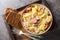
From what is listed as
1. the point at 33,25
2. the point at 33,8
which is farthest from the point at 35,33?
the point at 33,8

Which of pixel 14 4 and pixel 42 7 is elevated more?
pixel 14 4

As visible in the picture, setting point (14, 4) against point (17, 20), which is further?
point (14, 4)

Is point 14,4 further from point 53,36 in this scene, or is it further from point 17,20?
point 53,36

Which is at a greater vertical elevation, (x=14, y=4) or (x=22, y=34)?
(x=14, y=4)

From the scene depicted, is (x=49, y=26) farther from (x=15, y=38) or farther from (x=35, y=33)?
(x=15, y=38)

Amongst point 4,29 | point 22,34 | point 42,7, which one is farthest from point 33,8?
point 4,29

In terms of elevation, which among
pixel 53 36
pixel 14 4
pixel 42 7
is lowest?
pixel 53 36
